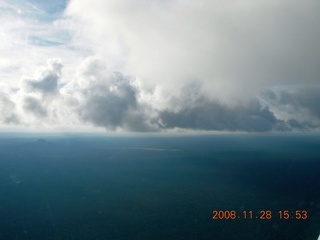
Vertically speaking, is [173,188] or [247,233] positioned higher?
[173,188]

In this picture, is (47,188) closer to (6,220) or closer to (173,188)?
(6,220)

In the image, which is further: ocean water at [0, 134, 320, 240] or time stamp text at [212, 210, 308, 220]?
time stamp text at [212, 210, 308, 220]

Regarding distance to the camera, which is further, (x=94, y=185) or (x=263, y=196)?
(x=94, y=185)

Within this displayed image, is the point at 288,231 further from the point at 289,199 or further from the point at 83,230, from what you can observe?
the point at 83,230

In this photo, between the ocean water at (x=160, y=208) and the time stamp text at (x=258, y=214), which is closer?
the ocean water at (x=160, y=208)

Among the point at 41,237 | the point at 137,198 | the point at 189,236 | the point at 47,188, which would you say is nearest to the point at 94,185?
the point at 47,188

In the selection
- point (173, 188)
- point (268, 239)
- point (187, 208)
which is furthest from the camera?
point (173, 188)

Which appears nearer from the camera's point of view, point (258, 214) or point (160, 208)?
point (258, 214)

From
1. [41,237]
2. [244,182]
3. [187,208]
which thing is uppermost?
[244,182]

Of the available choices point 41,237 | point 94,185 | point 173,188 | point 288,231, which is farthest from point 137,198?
point 288,231

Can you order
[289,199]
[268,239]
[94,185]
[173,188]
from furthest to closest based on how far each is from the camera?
[94,185] < [173,188] < [289,199] < [268,239]
